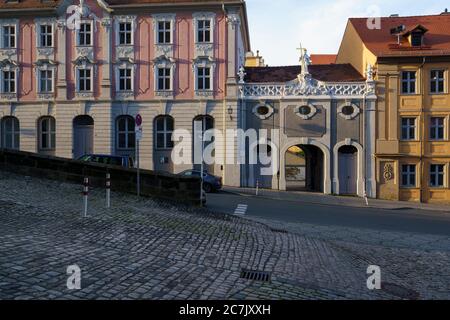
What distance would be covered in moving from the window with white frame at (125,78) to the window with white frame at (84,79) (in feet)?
7.50

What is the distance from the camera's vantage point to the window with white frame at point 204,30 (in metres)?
28.6

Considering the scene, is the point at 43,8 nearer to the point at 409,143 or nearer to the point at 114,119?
the point at 114,119

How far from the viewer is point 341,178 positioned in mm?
27141

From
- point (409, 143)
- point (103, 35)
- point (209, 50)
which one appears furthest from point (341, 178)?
point (103, 35)

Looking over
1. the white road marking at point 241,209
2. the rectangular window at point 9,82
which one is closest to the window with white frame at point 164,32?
Result: the rectangular window at point 9,82

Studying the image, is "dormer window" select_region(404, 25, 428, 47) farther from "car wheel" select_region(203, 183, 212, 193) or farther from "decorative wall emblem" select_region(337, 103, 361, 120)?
"car wheel" select_region(203, 183, 212, 193)

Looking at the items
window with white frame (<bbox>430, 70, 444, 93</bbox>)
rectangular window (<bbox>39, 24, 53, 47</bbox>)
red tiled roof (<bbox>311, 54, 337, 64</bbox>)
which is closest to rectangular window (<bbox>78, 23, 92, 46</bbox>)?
rectangular window (<bbox>39, 24, 53, 47</bbox>)

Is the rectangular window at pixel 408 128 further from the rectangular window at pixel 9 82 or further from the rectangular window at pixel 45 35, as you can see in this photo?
the rectangular window at pixel 9 82

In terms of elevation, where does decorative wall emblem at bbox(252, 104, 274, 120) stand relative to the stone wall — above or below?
above

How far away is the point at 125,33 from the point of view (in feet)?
95.5

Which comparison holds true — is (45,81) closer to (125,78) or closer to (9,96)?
(9,96)

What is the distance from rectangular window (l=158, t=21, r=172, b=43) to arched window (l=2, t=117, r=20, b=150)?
1294 cm

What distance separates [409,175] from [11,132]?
2971 centimetres

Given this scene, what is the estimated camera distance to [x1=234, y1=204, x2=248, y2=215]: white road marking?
1558 cm
